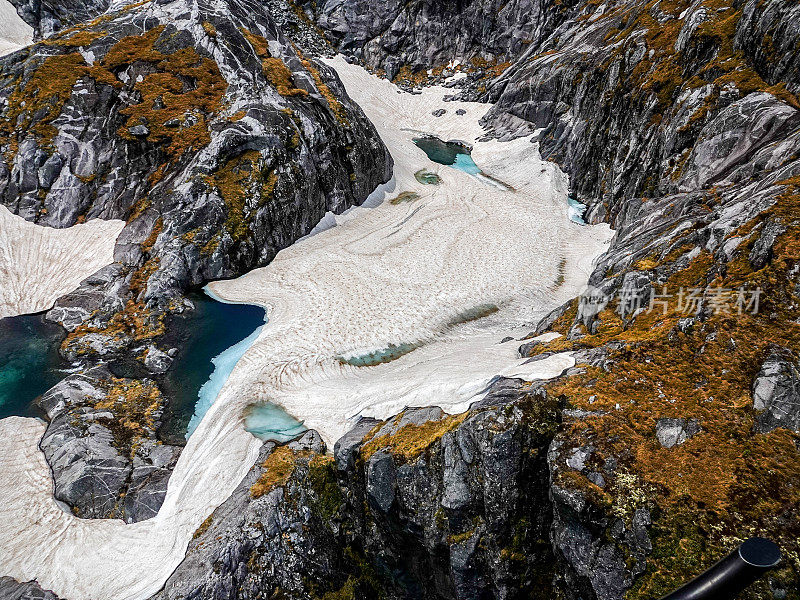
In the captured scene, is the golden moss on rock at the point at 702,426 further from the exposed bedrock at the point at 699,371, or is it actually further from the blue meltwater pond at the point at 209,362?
the blue meltwater pond at the point at 209,362

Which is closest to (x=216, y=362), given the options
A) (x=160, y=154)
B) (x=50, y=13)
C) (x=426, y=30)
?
(x=160, y=154)

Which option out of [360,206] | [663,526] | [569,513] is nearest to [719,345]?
[663,526]

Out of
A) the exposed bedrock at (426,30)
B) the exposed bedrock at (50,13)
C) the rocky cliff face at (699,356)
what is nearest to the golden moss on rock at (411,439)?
the rocky cliff face at (699,356)

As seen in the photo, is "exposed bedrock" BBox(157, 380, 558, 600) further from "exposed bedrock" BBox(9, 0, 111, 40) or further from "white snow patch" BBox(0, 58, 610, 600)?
"exposed bedrock" BBox(9, 0, 111, 40)

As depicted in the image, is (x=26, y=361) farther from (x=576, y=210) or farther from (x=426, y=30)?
(x=426, y=30)

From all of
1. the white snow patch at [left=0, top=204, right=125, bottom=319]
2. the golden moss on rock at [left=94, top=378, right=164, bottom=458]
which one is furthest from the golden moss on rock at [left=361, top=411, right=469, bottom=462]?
the white snow patch at [left=0, top=204, right=125, bottom=319]
